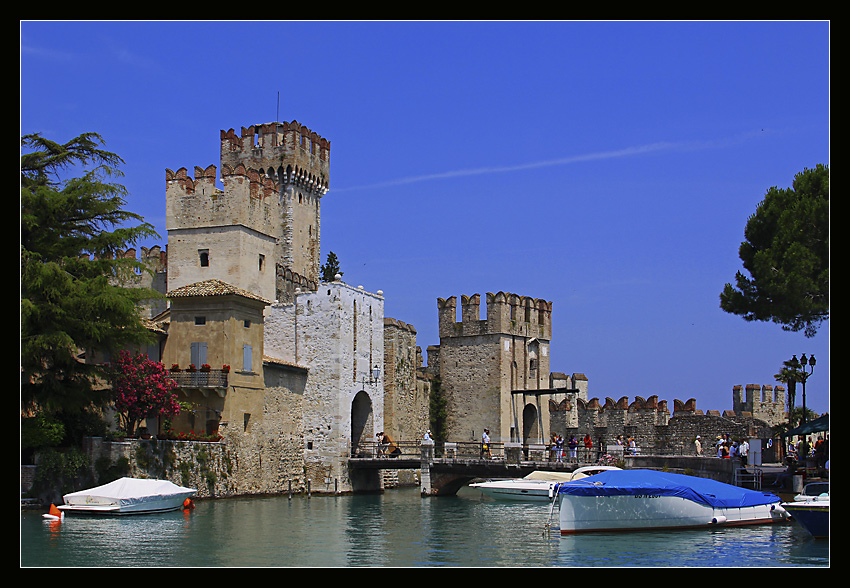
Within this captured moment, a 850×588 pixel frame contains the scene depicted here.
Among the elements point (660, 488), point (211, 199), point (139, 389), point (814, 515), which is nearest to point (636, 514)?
point (660, 488)

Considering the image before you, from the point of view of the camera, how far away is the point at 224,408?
36375 millimetres

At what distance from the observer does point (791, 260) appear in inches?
1153

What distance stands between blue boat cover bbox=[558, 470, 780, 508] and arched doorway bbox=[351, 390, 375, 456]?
19.0 metres

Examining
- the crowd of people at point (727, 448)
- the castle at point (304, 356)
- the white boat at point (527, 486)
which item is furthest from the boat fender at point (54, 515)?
the crowd of people at point (727, 448)

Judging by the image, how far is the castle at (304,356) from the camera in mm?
37500

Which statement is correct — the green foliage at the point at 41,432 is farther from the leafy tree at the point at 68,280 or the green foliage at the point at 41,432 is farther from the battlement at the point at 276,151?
the battlement at the point at 276,151

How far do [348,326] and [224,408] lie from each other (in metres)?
8.36

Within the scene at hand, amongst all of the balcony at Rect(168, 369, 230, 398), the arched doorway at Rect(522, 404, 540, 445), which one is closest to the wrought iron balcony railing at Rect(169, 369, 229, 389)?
the balcony at Rect(168, 369, 230, 398)

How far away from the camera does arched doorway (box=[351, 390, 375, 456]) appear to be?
44969 mm

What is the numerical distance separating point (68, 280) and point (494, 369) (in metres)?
22.9

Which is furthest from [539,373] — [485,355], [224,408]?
[224,408]

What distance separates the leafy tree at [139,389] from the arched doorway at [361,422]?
460 inches

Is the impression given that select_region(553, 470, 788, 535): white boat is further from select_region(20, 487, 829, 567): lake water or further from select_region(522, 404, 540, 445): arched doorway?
select_region(522, 404, 540, 445): arched doorway
